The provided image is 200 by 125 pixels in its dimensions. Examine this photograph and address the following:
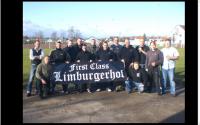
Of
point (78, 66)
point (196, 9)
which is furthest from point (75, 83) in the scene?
point (196, 9)

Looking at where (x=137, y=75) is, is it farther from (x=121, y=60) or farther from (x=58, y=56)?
(x=58, y=56)

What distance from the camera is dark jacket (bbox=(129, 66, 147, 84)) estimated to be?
778 centimetres

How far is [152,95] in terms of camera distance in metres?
7.80

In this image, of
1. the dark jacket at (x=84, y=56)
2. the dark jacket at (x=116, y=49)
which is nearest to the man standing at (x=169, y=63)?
the dark jacket at (x=116, y=49)

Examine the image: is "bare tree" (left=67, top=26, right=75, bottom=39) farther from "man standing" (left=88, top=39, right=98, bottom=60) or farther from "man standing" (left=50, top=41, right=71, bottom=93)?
"man standing" (left=88, top=39, right=98, bottom=60)

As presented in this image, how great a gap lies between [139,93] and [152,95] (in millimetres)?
263

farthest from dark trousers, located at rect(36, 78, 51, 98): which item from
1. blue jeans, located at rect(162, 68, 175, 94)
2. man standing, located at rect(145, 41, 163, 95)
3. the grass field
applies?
blue jeans, located at rect(162, 68, 175, 94)

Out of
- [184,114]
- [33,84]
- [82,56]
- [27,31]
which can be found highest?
[27,31]

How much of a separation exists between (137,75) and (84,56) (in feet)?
3.69

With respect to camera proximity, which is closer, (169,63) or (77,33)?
(77,33)

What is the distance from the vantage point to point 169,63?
7.78 m

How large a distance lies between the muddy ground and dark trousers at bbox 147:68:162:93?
0.14m

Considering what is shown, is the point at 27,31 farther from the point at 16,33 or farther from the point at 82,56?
the point at 82,56

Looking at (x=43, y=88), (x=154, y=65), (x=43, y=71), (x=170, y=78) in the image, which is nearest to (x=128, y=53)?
(x=154, y=65)
